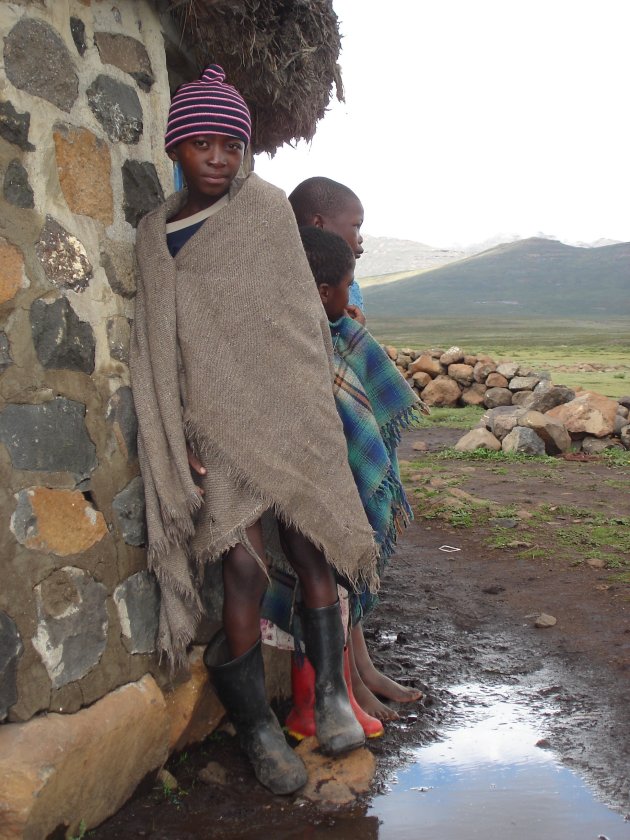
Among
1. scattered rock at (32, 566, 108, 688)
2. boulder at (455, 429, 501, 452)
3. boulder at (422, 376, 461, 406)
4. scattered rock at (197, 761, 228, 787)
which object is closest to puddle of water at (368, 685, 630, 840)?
scattered rock at (197, 761, 228, 787)

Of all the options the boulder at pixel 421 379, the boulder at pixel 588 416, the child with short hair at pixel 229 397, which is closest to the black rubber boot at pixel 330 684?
the child with short hair at pixel 229 397

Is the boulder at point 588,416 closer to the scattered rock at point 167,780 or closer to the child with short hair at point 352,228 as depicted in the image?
the child with short hair at point 352,228

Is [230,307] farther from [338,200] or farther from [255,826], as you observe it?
[255,826]

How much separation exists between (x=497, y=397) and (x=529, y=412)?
3463mm

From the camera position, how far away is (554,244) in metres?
138

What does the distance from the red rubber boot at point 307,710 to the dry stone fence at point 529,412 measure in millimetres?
6351

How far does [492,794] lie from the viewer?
109 inches

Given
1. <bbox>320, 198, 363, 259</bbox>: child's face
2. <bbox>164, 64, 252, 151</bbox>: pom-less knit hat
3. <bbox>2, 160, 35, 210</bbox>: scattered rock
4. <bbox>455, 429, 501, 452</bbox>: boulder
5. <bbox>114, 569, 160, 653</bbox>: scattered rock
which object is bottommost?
<bbox>455, 429, 501, 452</bbox>: boulder

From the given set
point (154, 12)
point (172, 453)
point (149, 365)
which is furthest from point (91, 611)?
point (154, 12)

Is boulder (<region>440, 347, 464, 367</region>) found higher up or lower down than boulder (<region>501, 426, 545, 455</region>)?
higher up

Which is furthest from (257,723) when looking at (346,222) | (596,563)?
(596,563)

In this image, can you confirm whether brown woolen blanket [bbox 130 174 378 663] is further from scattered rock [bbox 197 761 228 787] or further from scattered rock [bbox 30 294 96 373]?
scattered rock [bbox 197 761 228 787]

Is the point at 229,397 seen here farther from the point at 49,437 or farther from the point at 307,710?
the point at 307,710

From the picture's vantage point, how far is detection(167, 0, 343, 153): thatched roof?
118 inches
